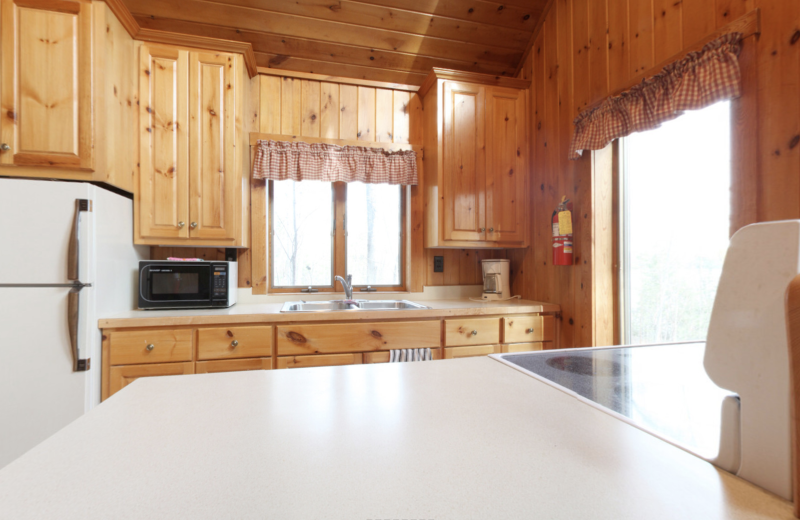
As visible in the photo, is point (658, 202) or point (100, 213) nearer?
point (100, 213)

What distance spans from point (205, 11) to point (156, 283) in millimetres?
1718

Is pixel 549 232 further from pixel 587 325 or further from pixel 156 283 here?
pixel 156 283

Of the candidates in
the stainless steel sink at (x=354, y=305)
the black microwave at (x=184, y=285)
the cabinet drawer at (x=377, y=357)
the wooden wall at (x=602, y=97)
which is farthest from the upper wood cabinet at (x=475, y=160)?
the black microwave at (x=184, y=285)

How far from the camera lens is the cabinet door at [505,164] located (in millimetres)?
2715

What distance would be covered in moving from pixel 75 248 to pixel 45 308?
306 mm

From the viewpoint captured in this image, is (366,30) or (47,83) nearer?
(47,83)

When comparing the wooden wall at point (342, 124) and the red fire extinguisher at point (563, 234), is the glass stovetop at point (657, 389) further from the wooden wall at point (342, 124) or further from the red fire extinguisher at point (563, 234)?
the wooden wall at point (342, 124)

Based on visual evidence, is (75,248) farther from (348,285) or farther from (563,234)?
(563,234)

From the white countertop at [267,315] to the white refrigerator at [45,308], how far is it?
0.56 feet

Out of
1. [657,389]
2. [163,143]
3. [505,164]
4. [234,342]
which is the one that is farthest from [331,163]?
[657,389]

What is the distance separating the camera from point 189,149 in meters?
2.22

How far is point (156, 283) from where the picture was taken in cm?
211

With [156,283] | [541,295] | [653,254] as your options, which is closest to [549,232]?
[541,295]

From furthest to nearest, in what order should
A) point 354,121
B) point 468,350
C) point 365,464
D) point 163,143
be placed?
point 354,121 → point 468,350 → point 163,143 → point 365,464
